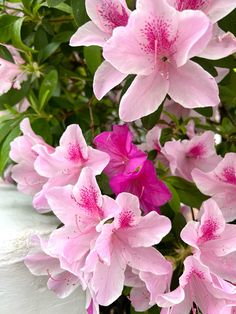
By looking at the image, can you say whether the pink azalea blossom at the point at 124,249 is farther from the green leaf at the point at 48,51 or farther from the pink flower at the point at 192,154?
the green leaf at the point at 48,51

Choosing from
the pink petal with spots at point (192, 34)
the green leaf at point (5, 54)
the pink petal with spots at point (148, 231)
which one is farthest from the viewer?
the green leaf at point (5, 54)

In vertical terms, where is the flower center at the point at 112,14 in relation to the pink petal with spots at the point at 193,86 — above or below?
above

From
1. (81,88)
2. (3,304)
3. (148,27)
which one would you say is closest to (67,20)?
(81,88)

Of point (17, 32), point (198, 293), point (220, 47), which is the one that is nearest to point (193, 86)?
point (220, 47)

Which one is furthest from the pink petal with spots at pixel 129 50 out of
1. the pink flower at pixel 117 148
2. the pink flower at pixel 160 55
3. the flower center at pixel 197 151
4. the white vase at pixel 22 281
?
the white vase at pixel 22 281

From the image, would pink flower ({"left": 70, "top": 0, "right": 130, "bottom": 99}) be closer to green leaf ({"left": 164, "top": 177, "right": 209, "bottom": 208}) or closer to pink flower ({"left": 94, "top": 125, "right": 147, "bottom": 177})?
pink flower ({"left": 94, "top": 125, "right": 147, "bottom": 177})

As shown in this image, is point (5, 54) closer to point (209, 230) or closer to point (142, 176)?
point (142, 176)

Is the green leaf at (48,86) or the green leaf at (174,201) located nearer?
the green leaf at (174,201)

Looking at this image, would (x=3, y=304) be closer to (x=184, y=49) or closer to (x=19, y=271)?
(x=19, y=271)
